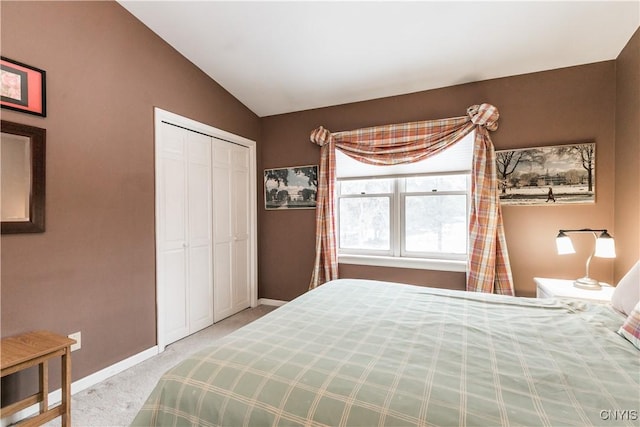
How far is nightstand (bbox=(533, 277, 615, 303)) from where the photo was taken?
1966 mm

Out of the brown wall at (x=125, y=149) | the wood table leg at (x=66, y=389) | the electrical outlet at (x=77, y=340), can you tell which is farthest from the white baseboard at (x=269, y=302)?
the wood table leg at (x=66, y=389)

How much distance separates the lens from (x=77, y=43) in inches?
81.7

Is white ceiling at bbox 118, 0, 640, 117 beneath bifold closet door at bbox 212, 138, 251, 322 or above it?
above

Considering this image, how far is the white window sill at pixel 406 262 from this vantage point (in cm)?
296

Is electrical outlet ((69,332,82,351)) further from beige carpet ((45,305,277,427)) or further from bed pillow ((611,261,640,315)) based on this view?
bed pillow ((611,261,640,315))

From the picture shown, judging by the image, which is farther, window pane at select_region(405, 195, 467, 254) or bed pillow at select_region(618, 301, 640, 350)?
window pane at select_region(405, 195, 467, 254)

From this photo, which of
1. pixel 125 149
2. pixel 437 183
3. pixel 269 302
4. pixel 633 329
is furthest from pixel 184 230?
pixel 633 329

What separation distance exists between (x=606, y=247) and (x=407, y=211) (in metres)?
1.60

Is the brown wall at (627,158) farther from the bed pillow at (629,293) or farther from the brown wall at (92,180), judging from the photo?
the brown wall at (92,180)

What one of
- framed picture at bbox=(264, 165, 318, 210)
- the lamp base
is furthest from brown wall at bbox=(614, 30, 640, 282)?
framed picture at bbox=(264, 165, 318, 210)

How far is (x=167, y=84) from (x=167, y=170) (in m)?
0.78

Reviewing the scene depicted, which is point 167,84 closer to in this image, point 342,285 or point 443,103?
point 342,285

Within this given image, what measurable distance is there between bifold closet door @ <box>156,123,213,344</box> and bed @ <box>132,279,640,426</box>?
1680mm

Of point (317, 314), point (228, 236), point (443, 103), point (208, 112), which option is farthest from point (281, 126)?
point (317, 314)
